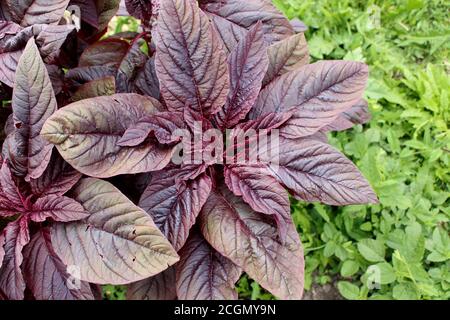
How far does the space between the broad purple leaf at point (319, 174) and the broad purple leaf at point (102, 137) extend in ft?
0.92

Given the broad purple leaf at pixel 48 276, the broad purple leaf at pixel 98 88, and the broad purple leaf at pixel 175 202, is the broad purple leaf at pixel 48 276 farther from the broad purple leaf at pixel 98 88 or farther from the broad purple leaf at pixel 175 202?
the broad purple leaf at pixel 98 88

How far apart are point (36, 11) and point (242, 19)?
56cm

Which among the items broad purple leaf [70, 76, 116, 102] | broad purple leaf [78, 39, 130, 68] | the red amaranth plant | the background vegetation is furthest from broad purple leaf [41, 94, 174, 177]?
the background vegetation

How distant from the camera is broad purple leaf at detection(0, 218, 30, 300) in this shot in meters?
1.18

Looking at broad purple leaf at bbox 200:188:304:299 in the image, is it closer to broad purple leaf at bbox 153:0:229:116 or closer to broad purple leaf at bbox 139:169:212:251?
broad purple leaf at bbox 139:169:212:251

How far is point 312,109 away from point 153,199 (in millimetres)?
449

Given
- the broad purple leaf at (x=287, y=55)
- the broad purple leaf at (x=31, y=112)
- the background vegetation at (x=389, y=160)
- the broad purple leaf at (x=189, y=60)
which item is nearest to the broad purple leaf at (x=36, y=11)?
the broad purple leaf at (x=31, y=112)

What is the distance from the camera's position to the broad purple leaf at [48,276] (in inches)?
49.8

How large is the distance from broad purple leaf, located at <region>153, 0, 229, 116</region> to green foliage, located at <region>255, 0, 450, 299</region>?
3.08 feet

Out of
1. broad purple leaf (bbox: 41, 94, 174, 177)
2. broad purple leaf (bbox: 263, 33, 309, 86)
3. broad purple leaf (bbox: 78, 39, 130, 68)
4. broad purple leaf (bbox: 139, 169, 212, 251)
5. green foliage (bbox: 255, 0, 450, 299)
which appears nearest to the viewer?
broad purple leaf (bbox: 41, 94, 174, 177)

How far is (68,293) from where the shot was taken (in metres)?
1.27

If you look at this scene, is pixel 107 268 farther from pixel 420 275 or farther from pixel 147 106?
pixel 420 275

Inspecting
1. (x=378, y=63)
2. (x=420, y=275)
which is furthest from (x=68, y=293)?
(x=378, y=63)

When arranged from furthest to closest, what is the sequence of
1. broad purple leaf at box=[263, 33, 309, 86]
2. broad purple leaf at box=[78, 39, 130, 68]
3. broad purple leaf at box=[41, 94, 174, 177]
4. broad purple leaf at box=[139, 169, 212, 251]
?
1. broad purple leaf at box=[78, 39, 130, 68]
2. broad purple leaf at box=[263, 33, 309, 86]
3. broad purple leaf at box=[139, 169, 212, 251]
4. broad purple leaf at box=[41, 94, 174, 177]
